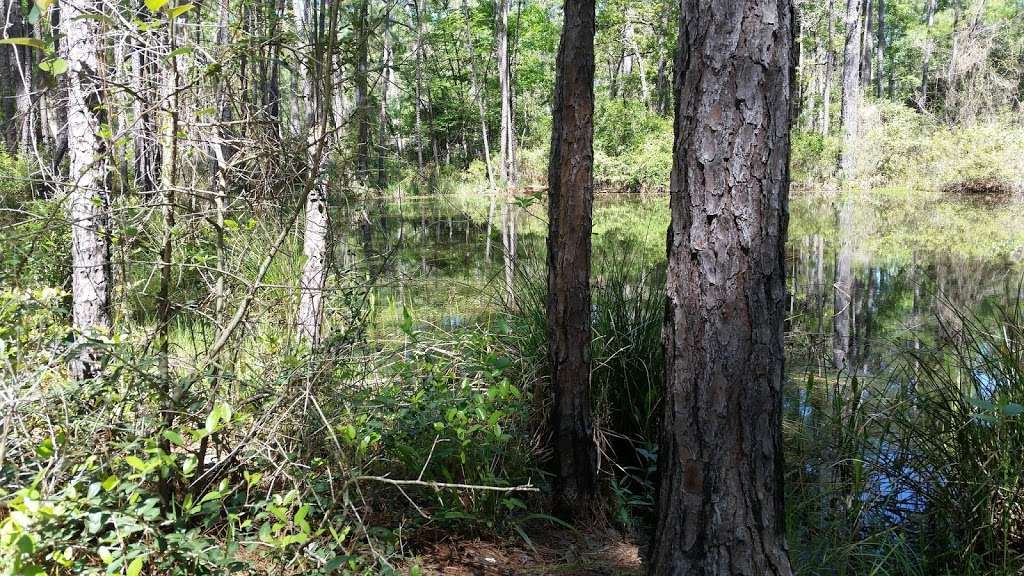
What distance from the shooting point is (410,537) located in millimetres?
2670

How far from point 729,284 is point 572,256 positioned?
40.9 inches

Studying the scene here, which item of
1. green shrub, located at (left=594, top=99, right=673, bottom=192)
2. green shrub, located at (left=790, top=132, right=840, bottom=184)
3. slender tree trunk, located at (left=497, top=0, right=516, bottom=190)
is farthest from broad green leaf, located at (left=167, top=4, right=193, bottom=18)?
green shrub, located at (left=790, top=132, right=840, bottom=184)

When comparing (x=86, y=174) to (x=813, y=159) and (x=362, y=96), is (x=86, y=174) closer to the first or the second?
(x=362, y=96)

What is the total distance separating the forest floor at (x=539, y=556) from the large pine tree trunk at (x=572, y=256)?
0.17 meters

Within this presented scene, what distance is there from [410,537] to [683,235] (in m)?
1.58

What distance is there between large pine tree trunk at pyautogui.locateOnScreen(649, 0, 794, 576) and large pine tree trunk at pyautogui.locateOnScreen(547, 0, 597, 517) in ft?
2.78

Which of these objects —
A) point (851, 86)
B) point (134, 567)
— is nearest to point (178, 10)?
point (134, 567)

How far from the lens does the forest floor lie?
2617mm

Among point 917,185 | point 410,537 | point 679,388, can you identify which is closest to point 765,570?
point 679,388

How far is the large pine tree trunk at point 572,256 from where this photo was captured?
2977 mm

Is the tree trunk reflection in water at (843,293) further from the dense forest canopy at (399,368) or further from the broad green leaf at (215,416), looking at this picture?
the broad green leaf at (215,416)

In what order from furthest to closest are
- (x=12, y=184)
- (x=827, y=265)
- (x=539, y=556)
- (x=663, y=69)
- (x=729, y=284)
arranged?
(x=663, y=69) → (x=827, y=265) → (x=12, y=184) → (x=539, y=556) → (x=729, y=284)

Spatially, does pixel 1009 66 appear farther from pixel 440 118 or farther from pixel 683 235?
pixel 683 235

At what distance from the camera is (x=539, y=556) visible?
2.79 metres
